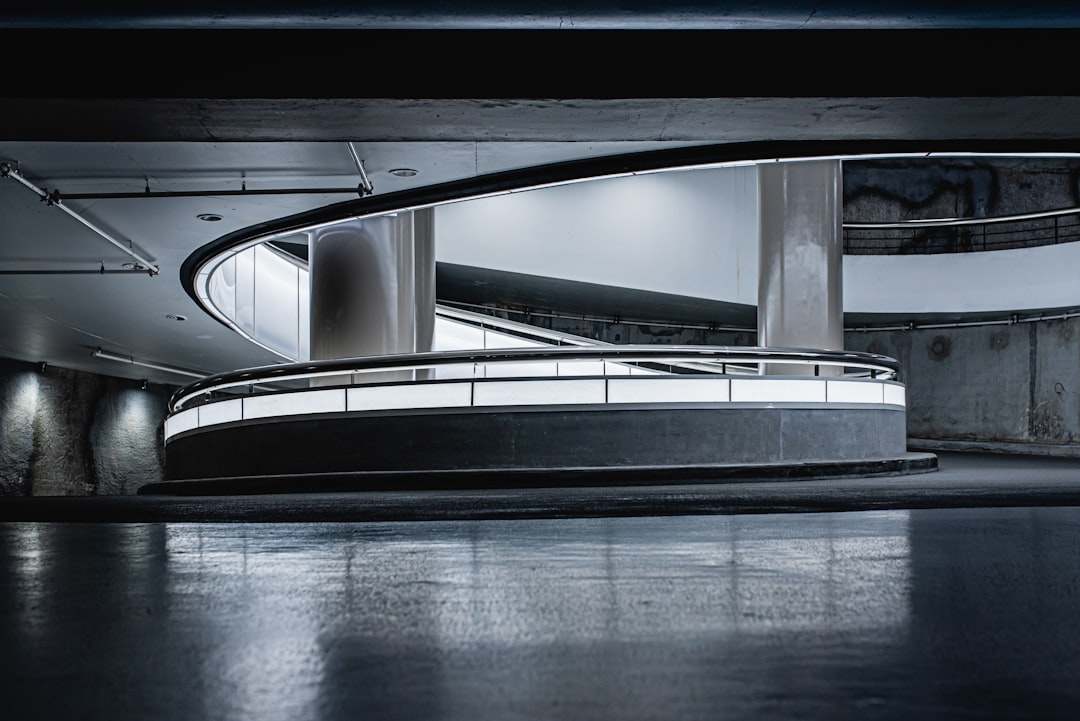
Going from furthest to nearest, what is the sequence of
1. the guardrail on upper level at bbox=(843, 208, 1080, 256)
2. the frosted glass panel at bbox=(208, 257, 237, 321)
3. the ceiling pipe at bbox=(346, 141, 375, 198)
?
the guardrail on upper level at bbox=(843, 208, 1080, 256) < the frosted glass panel at bbox=(208, 257, 237, 321) < the ceiling pipe at bbox=(346, 141, 375, 198)

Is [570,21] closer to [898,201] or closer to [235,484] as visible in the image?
[235,484]

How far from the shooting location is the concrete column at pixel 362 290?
10.7 m

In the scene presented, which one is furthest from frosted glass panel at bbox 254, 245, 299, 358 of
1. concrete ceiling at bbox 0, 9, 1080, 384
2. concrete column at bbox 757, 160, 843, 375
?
concrete ceiling at bbox 0, 9, 1080, 384

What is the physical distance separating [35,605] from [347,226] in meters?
8.91

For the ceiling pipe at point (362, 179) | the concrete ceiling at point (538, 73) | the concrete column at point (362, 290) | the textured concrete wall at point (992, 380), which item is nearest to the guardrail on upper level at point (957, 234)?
the textured concrete wall at point (992, 380)

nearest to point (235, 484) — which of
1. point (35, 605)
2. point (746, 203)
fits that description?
point (35, 605)

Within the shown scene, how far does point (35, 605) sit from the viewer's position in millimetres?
2291

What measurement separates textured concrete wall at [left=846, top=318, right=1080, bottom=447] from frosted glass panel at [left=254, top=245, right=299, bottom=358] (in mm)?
14670

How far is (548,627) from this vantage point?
1976 millimetres

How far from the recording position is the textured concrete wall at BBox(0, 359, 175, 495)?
19.7 metres

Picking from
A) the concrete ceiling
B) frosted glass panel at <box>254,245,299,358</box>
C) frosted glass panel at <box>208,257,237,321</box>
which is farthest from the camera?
frosted glass panel at <box>254,245,299,358</box>

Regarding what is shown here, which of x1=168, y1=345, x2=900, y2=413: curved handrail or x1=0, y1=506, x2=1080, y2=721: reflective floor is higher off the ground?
x1=168, y1=345, x2=900, y2=413: curved handrail

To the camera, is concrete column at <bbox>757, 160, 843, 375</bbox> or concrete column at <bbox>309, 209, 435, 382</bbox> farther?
concrete column at <bbox>757, 160, 843, 375</bbox>

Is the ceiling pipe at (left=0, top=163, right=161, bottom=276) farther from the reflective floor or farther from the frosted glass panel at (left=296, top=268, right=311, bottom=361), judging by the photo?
the reflective floor
